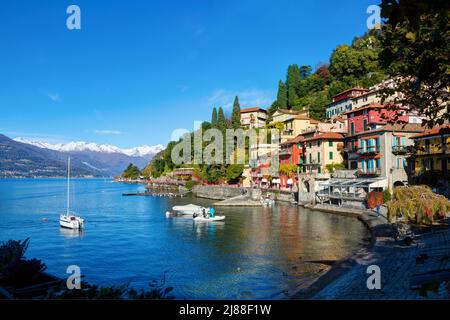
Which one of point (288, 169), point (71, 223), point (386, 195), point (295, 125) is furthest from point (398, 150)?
point (71, 223)

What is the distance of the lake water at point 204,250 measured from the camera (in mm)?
22047

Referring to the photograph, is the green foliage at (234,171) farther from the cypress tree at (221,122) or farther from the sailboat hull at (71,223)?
the sailboat hull at (71,223)

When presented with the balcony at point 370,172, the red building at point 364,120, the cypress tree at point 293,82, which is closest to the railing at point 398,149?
the balcony at point 370,172

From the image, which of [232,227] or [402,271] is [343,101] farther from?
[402,271]

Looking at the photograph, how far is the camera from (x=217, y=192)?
91938 mm

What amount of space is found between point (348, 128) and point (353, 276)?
4885 cm

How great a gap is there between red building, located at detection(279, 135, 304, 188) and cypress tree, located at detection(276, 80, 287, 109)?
1509 inches

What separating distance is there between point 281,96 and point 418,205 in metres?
87.8

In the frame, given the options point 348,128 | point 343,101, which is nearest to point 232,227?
point 348,128

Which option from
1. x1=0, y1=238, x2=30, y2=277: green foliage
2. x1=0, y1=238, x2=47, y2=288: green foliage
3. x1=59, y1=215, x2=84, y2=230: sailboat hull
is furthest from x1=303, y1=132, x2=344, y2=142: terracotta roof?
x1=0, y1=238, x2=30, y2=277: green foliage

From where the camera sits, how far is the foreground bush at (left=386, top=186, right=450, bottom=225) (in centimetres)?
3148

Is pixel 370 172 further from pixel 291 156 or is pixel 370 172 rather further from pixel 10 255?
pixel 10 255

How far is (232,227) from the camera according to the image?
146ft

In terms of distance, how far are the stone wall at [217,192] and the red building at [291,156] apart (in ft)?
33.3
